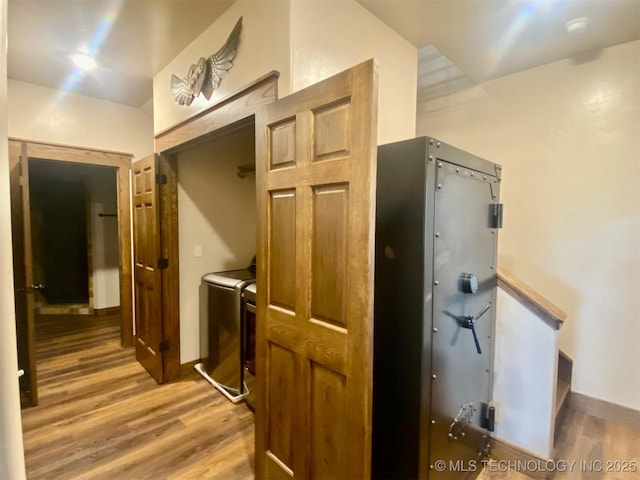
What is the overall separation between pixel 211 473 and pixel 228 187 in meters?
2.42

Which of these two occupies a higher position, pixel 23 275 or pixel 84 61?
pixel 84 61

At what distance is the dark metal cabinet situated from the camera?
122cm

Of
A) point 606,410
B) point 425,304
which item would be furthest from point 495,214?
point 606,410

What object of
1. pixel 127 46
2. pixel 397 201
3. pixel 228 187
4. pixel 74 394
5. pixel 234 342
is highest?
pixel 127 46

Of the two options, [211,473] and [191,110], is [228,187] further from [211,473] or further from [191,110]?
[211,473]

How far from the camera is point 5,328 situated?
557mm

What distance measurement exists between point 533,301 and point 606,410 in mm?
1439

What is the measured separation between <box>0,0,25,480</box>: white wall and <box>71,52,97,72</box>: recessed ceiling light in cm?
239

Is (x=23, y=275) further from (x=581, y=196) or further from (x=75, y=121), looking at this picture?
(x=581, y=196)

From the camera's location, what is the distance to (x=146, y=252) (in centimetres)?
283

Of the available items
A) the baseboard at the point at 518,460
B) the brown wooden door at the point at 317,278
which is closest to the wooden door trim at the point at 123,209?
the brown wooden door at the point at 317,278

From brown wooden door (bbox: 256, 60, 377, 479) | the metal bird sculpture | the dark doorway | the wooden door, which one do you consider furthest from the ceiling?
the dark doorway

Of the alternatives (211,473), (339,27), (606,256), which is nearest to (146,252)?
(211,473)

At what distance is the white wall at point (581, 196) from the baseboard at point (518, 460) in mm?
999
